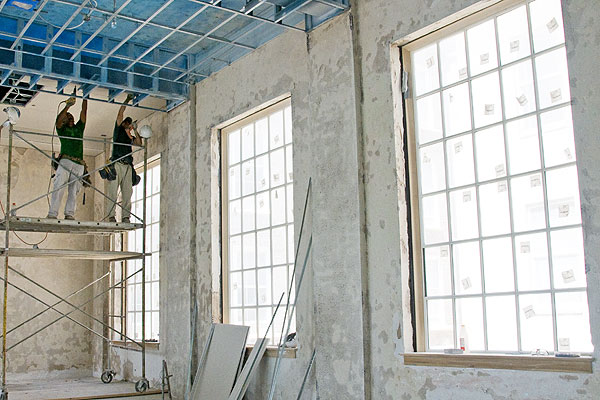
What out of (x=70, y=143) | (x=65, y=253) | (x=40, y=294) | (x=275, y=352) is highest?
(x=70, y=143)

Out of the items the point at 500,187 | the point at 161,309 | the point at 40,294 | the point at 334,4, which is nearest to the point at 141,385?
the point at 161,309

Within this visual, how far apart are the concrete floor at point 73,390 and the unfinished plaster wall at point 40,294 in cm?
46

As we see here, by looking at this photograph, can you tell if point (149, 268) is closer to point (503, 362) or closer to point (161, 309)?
point (161, 309)

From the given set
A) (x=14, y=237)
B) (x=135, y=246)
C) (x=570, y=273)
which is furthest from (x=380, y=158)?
(x=14, y=237)

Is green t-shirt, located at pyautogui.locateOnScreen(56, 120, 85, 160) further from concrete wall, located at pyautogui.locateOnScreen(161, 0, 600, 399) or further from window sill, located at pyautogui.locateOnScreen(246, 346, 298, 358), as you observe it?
window sill, located at pyautogui.locateOnScreen(246, 346, 298, 358)

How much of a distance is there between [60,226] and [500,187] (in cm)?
492

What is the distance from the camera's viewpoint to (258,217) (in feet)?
21.2

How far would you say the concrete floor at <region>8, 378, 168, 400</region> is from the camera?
23.0ft

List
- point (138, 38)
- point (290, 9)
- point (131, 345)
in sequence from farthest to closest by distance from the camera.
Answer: point (131, 345) → point (138, 38) → point (290, 9)

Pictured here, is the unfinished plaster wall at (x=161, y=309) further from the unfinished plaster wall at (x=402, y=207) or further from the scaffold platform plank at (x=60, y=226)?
the unfinished plaster wall at (x=402, y=207)

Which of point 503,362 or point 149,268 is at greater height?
point 149,268

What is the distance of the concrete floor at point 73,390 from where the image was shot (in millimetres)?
7008

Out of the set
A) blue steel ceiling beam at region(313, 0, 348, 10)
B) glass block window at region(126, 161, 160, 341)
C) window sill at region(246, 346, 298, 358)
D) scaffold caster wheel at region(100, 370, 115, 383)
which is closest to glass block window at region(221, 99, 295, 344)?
window sill at region(246, 346, 298, 358)

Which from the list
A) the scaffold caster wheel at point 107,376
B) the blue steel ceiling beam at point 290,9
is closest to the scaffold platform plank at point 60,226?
the scaffold caster wheel at point 107,376
